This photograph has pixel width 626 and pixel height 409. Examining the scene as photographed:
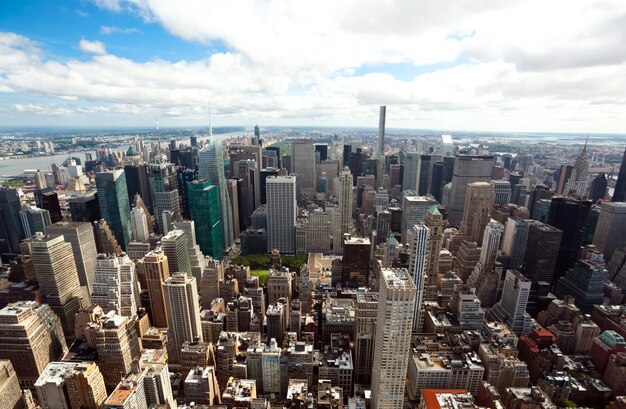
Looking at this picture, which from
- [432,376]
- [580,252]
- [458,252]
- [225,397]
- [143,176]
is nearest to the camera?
[225,397]

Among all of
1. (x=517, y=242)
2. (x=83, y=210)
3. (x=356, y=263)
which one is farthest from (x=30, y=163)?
(x=517, y=242)

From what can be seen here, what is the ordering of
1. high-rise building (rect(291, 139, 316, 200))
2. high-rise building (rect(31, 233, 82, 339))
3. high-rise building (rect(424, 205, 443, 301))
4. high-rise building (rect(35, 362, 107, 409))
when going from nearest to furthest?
high-rise building (rect(35, 362, 107, 409))
high-rise building (rect(31, 233, 82, 339))
high-rise building (rect(424, 205, 443, 301))
high-rise building (rect(291, 139, 316, 200))

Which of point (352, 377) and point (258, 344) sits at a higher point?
point (258, 344)

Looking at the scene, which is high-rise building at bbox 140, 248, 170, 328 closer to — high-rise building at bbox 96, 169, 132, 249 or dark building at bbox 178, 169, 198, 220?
high-rise building at bbox 96, 169, 132, 249

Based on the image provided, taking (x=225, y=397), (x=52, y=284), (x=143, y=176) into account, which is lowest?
(x=225, y=397)

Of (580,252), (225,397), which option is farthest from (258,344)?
(580,252)

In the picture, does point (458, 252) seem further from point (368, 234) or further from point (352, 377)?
point (352, 377)

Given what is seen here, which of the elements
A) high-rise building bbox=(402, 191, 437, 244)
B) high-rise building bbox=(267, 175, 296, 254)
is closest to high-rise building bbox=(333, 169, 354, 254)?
high-rise building bbox=(267, 175, 296, 254)
